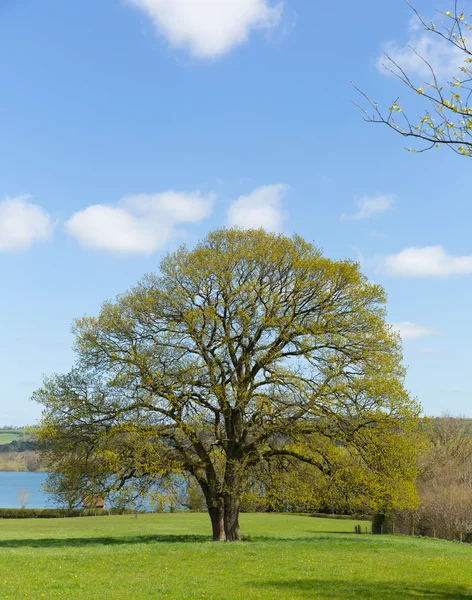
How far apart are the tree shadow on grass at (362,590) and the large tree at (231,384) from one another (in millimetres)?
10115

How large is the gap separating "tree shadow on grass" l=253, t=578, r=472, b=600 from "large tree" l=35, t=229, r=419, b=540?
1011cm

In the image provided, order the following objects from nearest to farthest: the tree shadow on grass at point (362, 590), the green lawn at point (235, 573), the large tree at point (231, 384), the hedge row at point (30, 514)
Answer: the tree shadow on grass at point (362, 590) < the green lawn at point (235, 573) < the large tree at point (231, 384) < the hedge row at point (30, 514)

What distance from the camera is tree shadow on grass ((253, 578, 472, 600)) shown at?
1306 centimetres

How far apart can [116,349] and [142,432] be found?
3.68 metres

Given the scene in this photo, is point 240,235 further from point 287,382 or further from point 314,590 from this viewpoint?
point 314,590

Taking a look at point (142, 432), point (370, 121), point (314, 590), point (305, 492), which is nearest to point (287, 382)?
point (305, 492)

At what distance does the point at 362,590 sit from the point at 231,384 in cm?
1237

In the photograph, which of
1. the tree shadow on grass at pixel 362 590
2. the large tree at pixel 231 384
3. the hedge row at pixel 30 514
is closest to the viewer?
the tree shadow on grass at pixel 362 590

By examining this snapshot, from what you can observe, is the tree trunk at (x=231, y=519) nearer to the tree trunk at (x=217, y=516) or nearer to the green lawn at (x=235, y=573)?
the tree trunk at (x=217, y=516)

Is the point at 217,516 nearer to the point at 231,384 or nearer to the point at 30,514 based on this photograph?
the point at 231,384

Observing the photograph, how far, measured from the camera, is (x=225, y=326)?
25906 mm

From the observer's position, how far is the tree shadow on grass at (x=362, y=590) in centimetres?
1306

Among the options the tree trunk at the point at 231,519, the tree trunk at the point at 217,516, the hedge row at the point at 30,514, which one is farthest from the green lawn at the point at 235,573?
the hedge row at the point at 30,514

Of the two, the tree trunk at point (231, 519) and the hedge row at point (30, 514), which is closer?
the tree trunk at point (231, 519)
